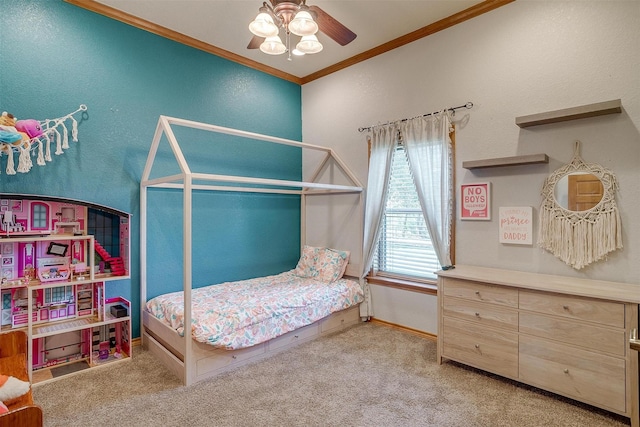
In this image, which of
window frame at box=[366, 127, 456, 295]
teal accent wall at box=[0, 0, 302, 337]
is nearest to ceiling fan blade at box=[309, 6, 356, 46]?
window frame at box=[366, 127, 456, 295]

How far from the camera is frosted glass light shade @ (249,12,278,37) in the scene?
6.76 ft

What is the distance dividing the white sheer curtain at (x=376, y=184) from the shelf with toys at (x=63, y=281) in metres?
2.31

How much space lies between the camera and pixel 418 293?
3.42 meters

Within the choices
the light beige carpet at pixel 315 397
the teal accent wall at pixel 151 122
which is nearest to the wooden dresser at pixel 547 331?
the light beige carpet at pixel 315 397

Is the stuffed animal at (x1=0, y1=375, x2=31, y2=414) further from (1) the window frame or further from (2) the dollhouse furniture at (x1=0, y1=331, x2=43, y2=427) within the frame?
(1) the window frame

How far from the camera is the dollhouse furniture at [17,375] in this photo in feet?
4.05

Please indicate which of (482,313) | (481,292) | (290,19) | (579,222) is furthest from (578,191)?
(290,19)

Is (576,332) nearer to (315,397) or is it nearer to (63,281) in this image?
(315,397)

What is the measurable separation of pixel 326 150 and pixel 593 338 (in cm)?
290

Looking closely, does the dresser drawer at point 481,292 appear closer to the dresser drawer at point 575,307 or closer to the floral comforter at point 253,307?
the dresser drawer at point 575,307

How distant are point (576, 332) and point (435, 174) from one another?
1610 millimetres

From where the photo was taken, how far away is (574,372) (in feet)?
6.91

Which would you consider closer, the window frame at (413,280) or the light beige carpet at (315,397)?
the light beige carpet at (315,397)

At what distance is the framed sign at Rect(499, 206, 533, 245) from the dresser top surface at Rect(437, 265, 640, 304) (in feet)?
0.85
